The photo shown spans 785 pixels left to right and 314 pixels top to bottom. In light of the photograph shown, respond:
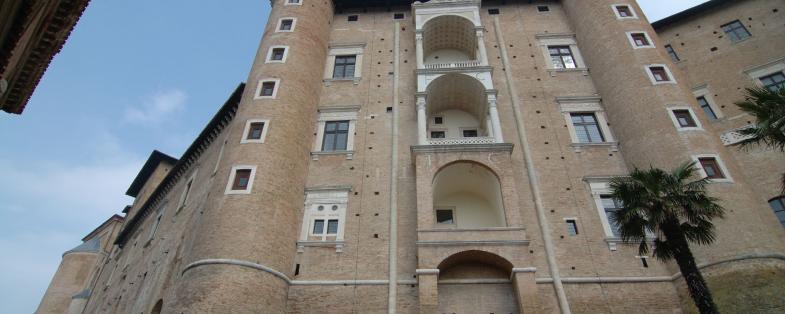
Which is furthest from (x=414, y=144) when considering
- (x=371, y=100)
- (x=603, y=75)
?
(x=603, y=75)

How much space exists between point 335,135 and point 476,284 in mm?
9859

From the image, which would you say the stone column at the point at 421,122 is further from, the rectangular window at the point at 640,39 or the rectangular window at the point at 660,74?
the rectangular window at the point at 640,39

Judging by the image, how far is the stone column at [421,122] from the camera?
66.3ft

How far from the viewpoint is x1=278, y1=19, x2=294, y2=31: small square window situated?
25.1 m

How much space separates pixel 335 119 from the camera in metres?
23.0

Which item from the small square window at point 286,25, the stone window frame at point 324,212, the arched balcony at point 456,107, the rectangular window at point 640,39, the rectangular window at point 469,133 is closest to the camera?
the stone window frame at point 324,212

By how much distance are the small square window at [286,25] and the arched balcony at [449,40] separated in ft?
22.7

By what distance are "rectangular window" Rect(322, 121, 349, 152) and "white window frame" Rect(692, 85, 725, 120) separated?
17.3 m

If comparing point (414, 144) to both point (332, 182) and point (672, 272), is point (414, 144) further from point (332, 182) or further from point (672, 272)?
point (672, 272)

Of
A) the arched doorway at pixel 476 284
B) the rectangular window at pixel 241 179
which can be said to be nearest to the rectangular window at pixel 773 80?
the arched doorway at pixel 476 284

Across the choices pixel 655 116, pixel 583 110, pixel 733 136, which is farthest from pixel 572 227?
pixel 733 136

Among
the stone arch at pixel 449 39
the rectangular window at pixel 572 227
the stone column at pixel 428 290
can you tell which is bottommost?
the stone column at pixel 428 290

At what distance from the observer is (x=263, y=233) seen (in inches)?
670

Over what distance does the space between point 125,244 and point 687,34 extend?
42321 millimetres
